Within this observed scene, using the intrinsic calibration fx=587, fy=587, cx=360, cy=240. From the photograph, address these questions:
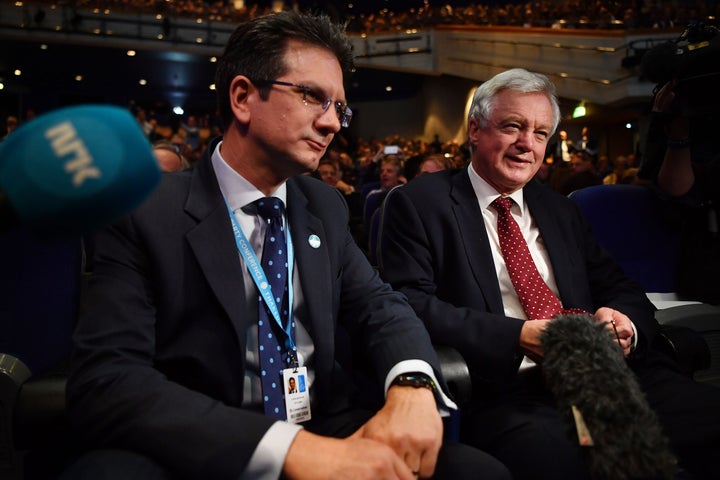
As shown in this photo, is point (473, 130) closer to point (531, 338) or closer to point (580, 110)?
point (531, 338)

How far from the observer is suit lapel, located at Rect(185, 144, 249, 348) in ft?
3.79

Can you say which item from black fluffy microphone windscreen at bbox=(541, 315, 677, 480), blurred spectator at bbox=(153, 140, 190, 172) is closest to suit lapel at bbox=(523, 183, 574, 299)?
black fluffy microphone windscreen at bbox=(541, 315, 677, 480)

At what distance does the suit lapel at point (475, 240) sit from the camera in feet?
5.68

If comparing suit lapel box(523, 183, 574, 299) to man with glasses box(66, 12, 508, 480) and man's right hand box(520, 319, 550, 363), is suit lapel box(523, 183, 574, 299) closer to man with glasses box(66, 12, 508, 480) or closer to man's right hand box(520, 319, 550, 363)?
man's right hand box(520, 319, 550, 363)

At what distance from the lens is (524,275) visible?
1756mm

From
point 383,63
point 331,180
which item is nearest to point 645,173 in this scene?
point 331,180

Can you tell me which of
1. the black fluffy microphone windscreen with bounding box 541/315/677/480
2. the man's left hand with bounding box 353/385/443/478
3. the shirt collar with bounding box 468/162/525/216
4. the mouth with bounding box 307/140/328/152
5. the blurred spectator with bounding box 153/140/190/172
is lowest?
the man's left hand with bounding box 353/385/443/478

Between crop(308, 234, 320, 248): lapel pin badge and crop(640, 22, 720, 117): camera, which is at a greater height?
crop(640, 22, 720, 117): camera

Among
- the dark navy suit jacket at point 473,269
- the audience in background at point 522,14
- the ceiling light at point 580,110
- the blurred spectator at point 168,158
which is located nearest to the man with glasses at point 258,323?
the dark navy suit jacket at point 473,269

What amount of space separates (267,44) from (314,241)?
452mm

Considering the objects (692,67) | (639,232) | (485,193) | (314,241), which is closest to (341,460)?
(314,241)

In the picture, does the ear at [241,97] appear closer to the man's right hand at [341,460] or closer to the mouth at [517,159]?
the man's right hand at [341,460]

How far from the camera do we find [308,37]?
1.32 meters

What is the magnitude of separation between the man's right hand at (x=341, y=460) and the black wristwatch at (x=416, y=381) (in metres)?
0.21
